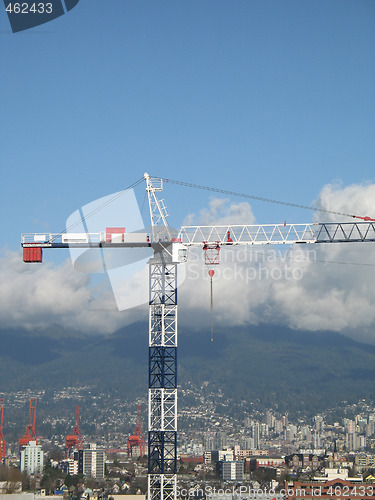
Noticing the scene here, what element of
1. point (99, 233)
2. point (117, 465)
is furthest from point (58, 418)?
point (99, 233)

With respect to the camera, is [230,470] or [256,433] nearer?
[230,470]

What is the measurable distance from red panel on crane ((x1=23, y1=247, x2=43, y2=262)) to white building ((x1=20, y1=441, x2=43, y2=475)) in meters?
53.4

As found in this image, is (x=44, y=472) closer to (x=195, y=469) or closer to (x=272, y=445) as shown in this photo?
(x=195, y=469)

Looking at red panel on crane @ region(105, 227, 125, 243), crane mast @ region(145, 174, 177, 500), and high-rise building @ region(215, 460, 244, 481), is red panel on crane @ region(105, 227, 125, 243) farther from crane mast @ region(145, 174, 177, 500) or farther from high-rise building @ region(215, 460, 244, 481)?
high-rise building @ region(215, 460, 244, 481)

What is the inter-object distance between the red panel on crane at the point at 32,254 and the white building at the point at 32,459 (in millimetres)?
53360

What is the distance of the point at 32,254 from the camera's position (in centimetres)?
5181

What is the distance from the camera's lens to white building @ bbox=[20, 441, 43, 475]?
99.2 m

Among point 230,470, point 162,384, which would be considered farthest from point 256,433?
point 162,384

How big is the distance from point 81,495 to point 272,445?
7770 centimetres

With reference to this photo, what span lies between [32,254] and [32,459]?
191 ft

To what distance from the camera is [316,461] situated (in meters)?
103

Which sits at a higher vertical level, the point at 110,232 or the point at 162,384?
the point at 110,232

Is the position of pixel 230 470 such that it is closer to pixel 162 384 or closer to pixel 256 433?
pixel 162 384

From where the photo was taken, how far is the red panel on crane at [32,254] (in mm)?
51719
